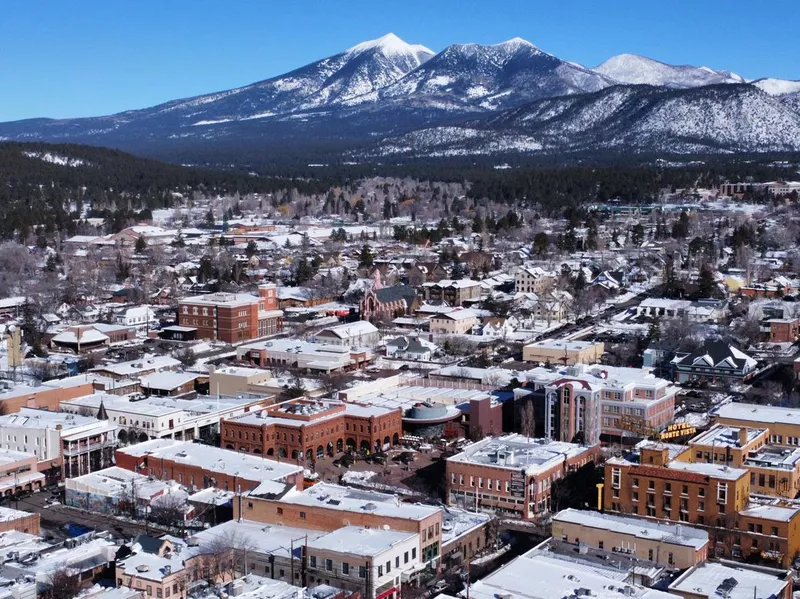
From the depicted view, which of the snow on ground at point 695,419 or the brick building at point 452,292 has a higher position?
the brick building at point 452,292

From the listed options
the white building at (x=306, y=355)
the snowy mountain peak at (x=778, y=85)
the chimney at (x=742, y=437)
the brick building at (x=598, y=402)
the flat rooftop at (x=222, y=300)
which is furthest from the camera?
the snowy mountain peak at (x=778, y=85)

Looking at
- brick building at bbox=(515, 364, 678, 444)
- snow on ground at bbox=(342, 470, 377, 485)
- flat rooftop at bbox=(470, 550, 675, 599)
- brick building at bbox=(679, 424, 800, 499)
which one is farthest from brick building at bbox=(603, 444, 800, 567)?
snow on ground at bbox=(342, 470, 377, 485)

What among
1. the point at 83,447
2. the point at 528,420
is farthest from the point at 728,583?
the point at 83,447

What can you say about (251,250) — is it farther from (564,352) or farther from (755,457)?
(755,457)

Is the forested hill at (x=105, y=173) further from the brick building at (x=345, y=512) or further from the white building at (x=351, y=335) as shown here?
the brick building at (x=345, y=512)

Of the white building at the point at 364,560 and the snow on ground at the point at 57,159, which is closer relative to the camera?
the white building at the point at 364,560

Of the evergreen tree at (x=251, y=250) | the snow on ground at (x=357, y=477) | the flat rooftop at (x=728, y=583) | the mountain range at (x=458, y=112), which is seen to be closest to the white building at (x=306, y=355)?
the snow on ground at (x=357, y=477)
